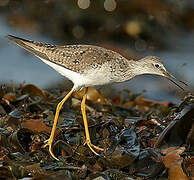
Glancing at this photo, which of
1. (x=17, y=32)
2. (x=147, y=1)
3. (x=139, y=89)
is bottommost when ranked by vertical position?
(x=139, y=89)

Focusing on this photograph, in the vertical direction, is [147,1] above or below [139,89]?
above

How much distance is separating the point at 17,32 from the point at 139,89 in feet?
9.97

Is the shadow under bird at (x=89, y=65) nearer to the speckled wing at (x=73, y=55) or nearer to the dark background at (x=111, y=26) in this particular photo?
the speckled wing at (x=73, y=55)

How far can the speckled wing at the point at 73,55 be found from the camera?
421cm

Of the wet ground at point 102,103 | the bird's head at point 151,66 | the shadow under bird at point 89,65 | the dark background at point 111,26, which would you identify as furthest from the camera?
the dark background at point 111,26

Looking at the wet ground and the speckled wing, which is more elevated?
the speckled wing

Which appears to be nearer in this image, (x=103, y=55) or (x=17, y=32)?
(x=103, y=55)

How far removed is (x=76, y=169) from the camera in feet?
10.8

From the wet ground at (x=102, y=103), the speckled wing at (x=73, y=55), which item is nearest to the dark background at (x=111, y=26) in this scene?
the wet ground at (x=102, y=103)

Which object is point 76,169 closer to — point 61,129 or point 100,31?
point 61,129

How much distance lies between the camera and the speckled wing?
13.8 ft

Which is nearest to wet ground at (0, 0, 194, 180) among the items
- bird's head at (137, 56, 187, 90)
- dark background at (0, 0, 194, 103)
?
dark background at (0, 0, 194, 103)

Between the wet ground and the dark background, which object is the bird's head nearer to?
the wet ground

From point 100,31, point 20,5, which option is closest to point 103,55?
point 100,31
